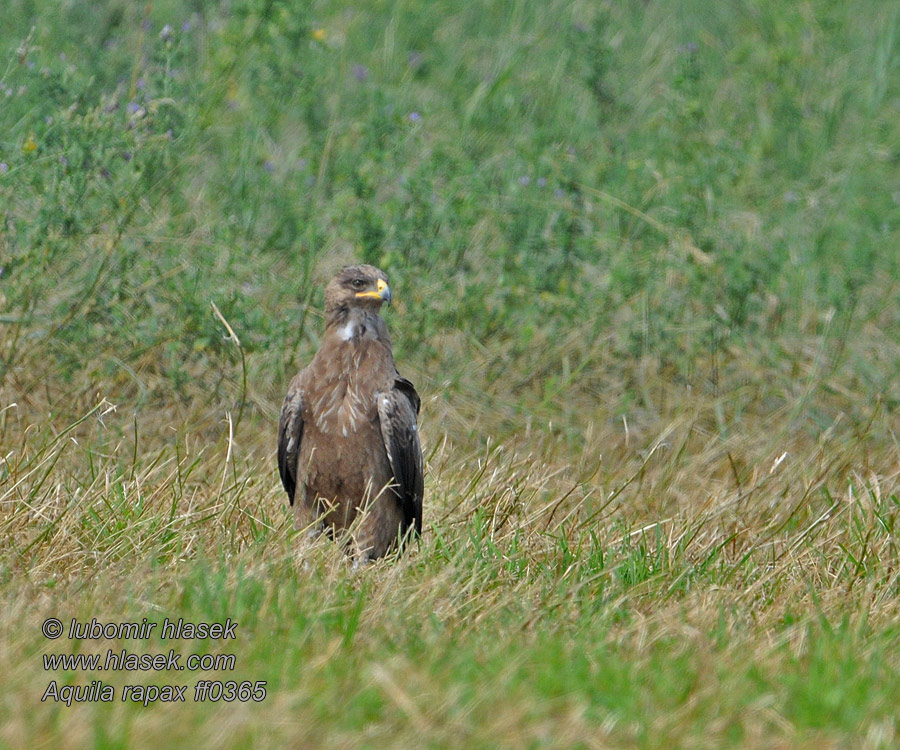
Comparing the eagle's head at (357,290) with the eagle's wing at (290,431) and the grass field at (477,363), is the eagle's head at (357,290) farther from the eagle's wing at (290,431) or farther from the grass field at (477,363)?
the grass field at (477,363)

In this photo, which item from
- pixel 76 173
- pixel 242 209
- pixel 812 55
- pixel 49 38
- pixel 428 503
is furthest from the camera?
pixel 812 55

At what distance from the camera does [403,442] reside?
16.3ft

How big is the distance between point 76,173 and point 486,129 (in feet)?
10.6

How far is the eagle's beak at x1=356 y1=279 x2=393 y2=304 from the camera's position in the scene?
499cm

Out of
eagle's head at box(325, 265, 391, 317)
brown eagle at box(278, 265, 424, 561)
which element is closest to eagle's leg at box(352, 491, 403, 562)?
brown eagle at box(278, 265, 424, 561)

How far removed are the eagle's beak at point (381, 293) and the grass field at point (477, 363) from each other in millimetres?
824

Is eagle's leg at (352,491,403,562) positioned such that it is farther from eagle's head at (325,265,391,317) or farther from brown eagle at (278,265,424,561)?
eagle's head at (325,265,391,317)

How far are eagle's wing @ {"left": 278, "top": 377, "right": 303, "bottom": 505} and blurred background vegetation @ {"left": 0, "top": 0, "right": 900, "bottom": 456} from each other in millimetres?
1026

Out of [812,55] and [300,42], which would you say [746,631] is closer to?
[300,42]

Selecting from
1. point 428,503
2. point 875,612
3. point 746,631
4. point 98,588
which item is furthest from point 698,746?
point 428,503

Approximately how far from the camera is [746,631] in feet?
13.6

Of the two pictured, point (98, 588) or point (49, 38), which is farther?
point (49, 38)

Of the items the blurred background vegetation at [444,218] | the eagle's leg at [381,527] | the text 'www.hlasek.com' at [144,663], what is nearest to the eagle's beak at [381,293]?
the eagle's leg at [381,527]

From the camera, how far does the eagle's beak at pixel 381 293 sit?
4992 mm
